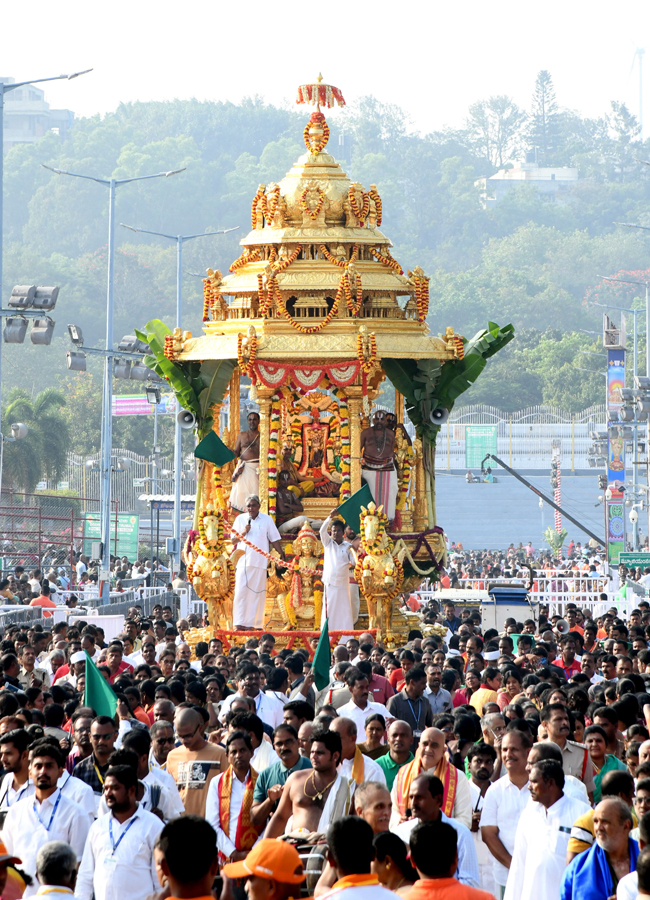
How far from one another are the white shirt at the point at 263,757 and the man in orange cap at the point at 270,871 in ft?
11.1

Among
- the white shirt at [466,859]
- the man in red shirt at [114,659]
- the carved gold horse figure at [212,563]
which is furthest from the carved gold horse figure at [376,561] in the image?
the white shirt at [466,859]

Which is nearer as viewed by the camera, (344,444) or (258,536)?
(258,536)

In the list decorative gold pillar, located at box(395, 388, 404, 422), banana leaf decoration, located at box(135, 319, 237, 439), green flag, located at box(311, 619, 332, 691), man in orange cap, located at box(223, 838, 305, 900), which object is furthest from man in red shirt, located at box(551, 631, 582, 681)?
man in orange cap, located at box(223, 838, 305, 900)

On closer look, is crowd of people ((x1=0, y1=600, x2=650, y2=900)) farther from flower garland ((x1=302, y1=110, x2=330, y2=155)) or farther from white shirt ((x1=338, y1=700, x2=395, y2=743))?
flower garland ((x1=302, y1=110, x2=330, y2=155))

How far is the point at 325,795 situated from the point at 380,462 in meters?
13.9

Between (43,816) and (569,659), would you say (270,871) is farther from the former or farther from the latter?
(569,659)

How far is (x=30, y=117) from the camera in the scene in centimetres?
13112

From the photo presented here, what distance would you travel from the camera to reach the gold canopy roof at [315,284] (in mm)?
20859

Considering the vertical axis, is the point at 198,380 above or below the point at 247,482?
above

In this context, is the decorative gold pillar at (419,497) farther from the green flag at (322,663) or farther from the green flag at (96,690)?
the green flag at (96,690)

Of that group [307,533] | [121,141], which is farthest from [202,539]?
[121,141]

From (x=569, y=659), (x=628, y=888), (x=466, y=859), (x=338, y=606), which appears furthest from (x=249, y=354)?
(x=628, y=888)

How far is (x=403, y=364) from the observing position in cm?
2192

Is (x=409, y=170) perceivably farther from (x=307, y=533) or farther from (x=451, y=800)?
(x=451, y=800)
